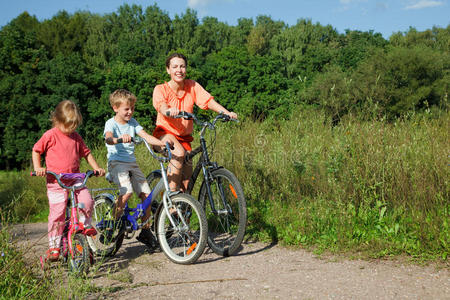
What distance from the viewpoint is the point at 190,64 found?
3766cm

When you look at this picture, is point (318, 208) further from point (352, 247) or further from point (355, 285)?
point (355, 285)

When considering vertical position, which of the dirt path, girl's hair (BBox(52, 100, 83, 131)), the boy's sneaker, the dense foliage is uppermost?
the dense foliage

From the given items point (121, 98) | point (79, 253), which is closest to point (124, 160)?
point (121, 98)

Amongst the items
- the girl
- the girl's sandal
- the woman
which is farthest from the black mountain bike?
the girl's sandal

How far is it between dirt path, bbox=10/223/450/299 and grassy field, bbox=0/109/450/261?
324mm

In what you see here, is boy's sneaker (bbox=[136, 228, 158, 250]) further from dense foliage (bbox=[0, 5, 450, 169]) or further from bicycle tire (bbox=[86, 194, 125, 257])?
dense foliage (bbox=[0, 5, 450, 169])

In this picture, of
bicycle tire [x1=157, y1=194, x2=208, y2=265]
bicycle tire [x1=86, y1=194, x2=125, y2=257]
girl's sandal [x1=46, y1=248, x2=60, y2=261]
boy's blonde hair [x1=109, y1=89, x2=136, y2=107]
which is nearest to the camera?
girl's sandal [x1=46, y1=248, x2=60, y2=261]

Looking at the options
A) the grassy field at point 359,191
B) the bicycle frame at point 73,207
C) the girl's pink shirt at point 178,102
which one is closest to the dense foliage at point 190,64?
the grassy field at point 359,191

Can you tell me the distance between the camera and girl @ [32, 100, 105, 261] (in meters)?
4.05

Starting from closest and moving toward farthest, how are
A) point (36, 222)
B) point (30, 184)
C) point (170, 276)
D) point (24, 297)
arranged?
point (24, 297) < point (170, 276) < point (36, 222) < point (30, 184)

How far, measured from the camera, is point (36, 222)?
8.12 metres

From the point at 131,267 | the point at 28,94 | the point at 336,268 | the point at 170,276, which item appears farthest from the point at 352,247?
the point at 28,94

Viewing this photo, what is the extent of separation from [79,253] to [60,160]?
92cm

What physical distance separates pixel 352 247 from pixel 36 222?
20.2 feet
